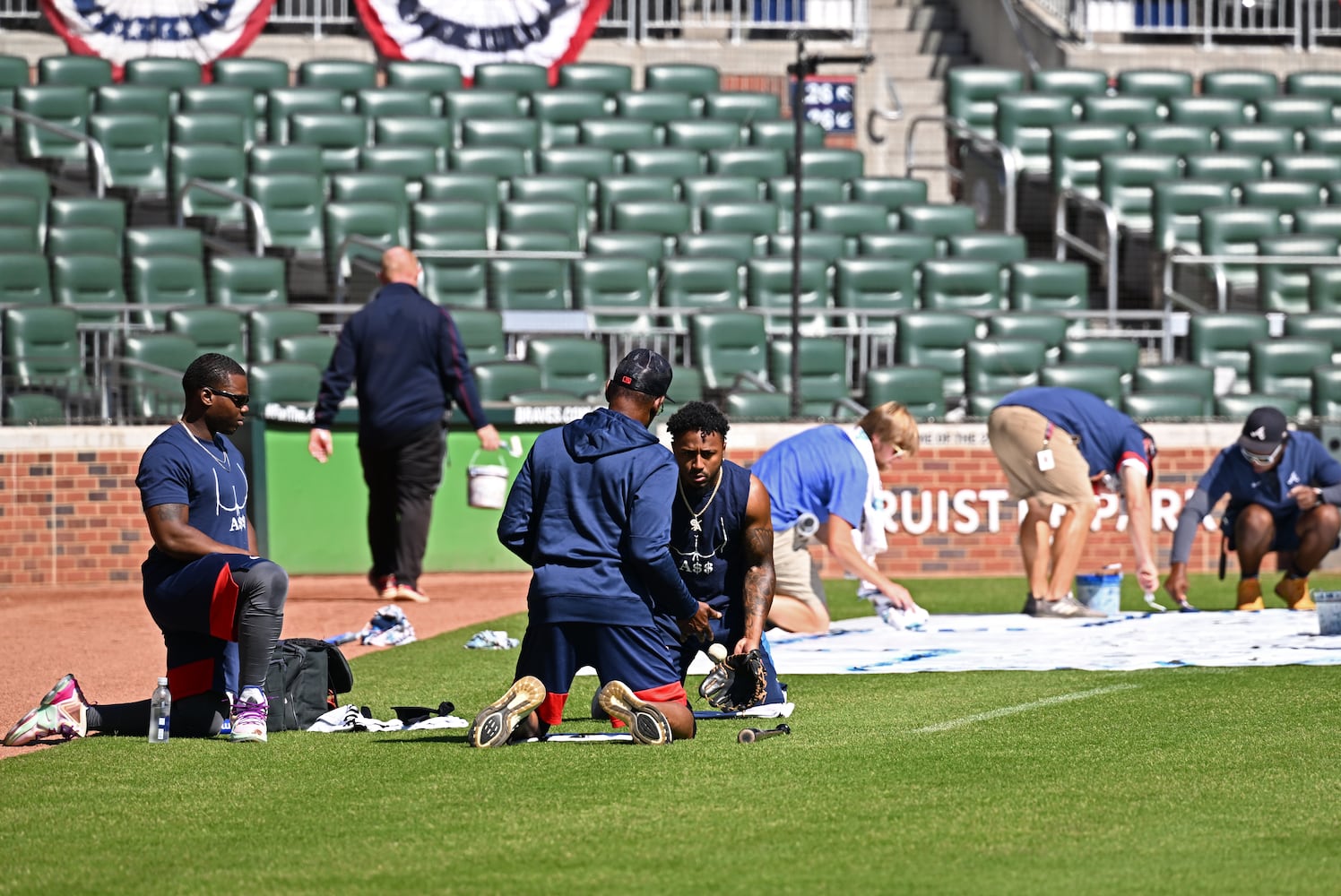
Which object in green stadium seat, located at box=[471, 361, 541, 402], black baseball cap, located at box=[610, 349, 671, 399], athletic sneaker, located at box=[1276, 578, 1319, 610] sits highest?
black baseball cap, located at box=[610, 349, 671, 399]

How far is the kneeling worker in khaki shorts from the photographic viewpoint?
37.3ft

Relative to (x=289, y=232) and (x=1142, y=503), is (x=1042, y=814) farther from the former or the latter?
(x=289, y=232)

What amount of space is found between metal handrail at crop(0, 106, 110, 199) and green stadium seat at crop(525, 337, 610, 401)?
5.29m

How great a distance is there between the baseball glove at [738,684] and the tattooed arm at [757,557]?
6 centimetres

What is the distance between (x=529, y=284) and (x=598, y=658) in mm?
11507

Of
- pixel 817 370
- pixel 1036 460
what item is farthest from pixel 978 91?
pixel 1036 460

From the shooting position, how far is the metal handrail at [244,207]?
18.2m

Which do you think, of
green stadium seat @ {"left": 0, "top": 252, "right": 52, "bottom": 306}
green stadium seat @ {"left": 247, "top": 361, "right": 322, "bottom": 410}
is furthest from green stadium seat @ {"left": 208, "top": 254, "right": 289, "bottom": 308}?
green stadium seat @ {"left": 247, "top": 361, "right": 322, "bottom": 410}

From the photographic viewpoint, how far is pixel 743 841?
480cm

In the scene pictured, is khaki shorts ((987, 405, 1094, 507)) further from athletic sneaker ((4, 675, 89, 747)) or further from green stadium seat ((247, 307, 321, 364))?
green stadium seat ((247, 307, 321, 364))

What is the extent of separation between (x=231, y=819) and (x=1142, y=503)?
729 cm

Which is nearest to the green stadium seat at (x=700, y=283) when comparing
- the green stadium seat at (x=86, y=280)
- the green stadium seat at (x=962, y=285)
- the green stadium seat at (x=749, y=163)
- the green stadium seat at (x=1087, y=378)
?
the green stadium seat at (x=962, y=285)

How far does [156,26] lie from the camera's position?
22.3 m

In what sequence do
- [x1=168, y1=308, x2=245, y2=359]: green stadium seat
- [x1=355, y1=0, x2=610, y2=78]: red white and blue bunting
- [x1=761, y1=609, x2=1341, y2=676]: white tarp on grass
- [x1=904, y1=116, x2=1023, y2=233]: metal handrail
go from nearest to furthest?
Answer: [x1=761, y1=609, x2=1341, y2=676]: white tarp on grass, [x1=168, y1=308, x2=245, y2=359]: green stadium seat, [x1=904, y1=116, x2=1023, y2=233]: metal handrail, [x1=355, y1=0, x2=610, y2=78]: red white and blue bunting
